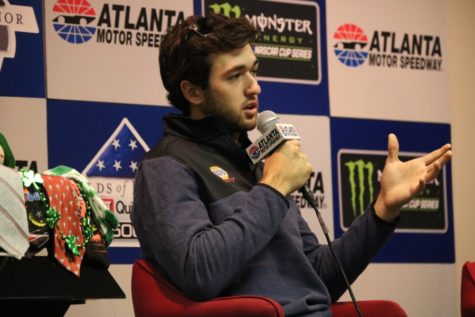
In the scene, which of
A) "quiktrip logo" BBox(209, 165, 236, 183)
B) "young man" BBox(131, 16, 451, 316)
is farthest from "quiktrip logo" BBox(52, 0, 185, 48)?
"quiktrip logo" BBox(209, 165, 236, 183)

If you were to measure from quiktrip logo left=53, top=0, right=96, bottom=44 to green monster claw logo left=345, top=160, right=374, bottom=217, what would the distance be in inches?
55.9

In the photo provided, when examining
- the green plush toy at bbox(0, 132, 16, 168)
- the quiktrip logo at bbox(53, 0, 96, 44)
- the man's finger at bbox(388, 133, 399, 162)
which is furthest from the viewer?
the quiktrip logo at bbox(53, 0, 96, 44)

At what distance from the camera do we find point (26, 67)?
3.58 m

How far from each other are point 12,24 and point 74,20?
268mm

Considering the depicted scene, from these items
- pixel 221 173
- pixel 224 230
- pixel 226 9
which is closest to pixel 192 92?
pixel 221 173

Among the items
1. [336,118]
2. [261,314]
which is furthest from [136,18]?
[261,314]

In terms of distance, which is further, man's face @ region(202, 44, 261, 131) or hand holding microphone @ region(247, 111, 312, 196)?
man's face @ region(202, 44, 261, 131)

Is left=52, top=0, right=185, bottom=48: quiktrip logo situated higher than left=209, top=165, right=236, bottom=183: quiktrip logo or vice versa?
left=52, top=0, right=185, bottom=48: quiktrip logo

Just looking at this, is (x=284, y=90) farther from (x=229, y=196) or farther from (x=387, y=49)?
(x=229, y=196)

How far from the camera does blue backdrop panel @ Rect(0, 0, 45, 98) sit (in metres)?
3.54

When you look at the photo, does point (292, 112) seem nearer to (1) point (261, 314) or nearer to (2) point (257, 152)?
(2) point (257, 152)

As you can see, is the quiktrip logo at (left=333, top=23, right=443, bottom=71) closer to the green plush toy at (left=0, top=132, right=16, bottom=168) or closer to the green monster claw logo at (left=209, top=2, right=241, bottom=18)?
the green monster claw logo at (left=209, top=2, right=241, bottom=18)

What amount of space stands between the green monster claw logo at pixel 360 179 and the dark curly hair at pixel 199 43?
1.68 meters

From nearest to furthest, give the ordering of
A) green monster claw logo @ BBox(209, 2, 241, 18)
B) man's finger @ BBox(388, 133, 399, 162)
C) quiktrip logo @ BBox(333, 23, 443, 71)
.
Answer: man's finger @ BBox(388, 133, 399, 162), green monster claw logo @ BBox(209, 2, 241, 18), quiktrip logo @ BBox(333, 23, 443, 71)
